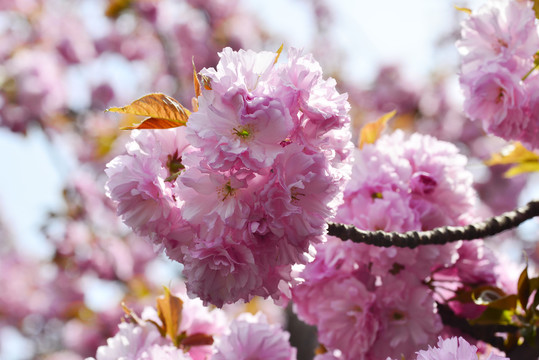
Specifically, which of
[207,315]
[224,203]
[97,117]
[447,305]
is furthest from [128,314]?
[97,117]

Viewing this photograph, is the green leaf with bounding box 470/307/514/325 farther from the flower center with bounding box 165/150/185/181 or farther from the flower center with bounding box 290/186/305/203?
the flower center with bounding box 165/150/185/181

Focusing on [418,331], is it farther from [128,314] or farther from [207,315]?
[128,314]

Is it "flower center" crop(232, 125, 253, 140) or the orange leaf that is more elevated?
the orange leaf

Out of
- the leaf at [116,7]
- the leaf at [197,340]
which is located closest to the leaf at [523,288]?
the leaf at [197,340]

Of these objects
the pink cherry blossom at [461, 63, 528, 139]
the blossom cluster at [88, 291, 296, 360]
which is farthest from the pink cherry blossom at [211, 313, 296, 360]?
the pink cherry blossom at [461, 63, 528, 139]

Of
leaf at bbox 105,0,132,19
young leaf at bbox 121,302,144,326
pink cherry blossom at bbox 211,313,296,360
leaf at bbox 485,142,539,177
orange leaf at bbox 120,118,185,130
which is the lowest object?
pink cherry blossom at bbox 211,313,296,360

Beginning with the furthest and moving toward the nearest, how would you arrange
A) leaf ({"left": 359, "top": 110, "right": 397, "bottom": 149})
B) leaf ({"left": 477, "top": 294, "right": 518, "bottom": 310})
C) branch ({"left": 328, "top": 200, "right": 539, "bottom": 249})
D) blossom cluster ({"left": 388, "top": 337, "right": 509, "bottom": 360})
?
leaf ({"left": 359, "top": 110, "right": 397, "bottom": 149})
leaf ({"left": 477, "top": 294, "right": 518, "bottom": 310})
branch ({"left": 328, "top": 200, "right": 539, "bottom": 249})
blossom cluster ({"left": 388, "top": 337, "right": 509, "bottom": 360})

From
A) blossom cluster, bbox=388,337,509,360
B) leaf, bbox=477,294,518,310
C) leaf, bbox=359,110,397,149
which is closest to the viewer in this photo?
blossom cluster, bbox=388,337,509,360
